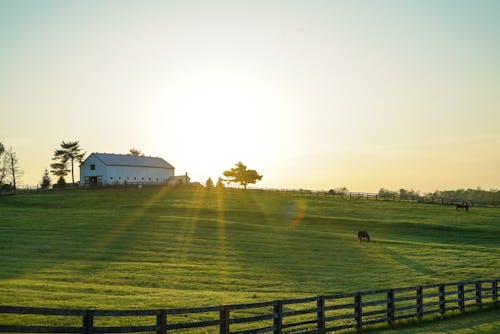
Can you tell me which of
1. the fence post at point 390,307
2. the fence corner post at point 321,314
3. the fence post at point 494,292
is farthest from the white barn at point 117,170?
the fence corner post at point 321,314

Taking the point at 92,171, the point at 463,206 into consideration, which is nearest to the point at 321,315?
the point at 463,206

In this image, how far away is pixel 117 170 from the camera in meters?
119

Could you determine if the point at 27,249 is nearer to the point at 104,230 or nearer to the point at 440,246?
the point at 104,230

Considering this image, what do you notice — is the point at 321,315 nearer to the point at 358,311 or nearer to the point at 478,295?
the point at 358,311

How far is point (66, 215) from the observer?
67.6 m

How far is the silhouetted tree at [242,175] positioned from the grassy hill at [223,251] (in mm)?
64128

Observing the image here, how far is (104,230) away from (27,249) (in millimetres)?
13470

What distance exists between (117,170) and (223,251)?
256 feet

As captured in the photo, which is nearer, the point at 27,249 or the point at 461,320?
the point at 461,320

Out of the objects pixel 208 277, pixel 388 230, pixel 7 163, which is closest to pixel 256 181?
pixel 7 163

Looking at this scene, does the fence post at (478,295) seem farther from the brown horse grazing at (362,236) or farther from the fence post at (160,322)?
the brown horse grazing at (362,236)

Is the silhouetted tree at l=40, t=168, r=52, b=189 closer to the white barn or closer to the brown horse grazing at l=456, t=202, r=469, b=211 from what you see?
the white barn

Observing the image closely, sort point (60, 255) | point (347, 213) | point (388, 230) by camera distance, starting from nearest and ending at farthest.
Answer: point (60, 255)
point (388, 230)
point (347, 213)

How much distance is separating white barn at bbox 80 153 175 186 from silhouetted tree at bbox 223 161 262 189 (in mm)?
31495
